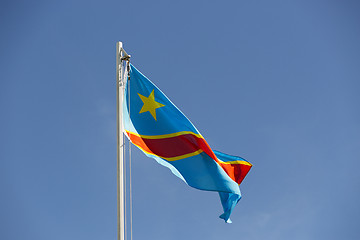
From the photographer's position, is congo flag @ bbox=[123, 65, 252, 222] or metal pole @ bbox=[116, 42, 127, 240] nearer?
metal pole @ bbox=[116, 42, 127, 240]

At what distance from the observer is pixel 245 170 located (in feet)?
42.9

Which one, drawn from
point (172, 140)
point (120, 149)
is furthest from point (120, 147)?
point (172, 140)

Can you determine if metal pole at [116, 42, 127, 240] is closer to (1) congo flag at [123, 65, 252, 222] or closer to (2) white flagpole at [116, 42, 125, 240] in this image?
(2) white flagpole at [116, 42, 125, 240]

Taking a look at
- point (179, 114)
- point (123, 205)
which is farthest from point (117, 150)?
point (179, 114)

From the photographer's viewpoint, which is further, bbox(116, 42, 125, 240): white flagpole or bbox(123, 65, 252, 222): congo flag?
bbox(123, 65, 252, 222): congo flag

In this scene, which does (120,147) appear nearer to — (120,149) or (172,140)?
(120,149)

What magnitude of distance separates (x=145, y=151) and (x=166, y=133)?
80cm

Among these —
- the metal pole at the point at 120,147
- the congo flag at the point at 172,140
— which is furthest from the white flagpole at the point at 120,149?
the congo flag at the point at 172,140

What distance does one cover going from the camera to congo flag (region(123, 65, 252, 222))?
1177cm

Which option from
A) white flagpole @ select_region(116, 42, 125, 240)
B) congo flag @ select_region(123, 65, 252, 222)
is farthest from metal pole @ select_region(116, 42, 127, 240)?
congo flag @ select_region(123, 65, 252, 222)

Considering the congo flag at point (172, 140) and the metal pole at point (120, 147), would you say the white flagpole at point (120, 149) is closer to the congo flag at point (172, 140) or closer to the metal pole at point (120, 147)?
the metal pole at point (120, 147)

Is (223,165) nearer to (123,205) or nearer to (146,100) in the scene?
(146,100)

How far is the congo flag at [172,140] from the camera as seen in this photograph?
11.8 m

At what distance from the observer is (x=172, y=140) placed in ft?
39.1
